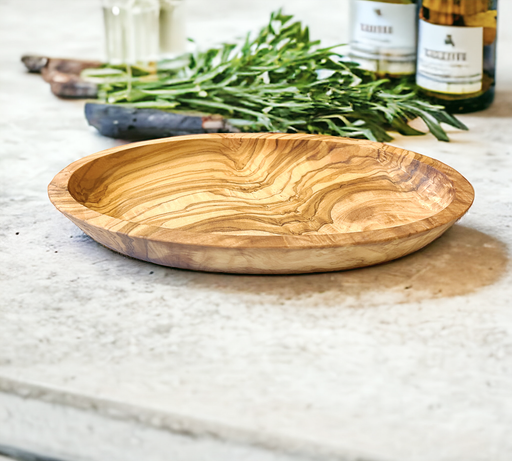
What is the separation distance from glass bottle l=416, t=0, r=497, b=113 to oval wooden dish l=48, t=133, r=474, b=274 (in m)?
0.36

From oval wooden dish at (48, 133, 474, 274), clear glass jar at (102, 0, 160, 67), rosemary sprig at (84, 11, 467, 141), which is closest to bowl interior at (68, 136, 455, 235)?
oval wooden dish at (48, 133, 474, 274)

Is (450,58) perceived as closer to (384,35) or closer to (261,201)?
(384,35)

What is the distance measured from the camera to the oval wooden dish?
1.97 ft

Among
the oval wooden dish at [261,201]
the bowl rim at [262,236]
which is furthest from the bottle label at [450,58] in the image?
the bowl rim at [262,236]

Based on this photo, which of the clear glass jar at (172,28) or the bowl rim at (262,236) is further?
the clear glass jar at (172,28)

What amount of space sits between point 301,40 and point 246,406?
0.96m

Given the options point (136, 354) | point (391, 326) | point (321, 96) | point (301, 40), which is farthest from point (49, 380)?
point (301, 40)

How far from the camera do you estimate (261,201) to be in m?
0.80

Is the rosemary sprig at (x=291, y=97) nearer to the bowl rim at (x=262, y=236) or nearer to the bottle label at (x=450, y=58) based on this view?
the bottle label at (x=450, y=58)

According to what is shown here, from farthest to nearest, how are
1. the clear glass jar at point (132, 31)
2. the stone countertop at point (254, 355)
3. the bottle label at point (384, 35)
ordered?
1. the clear glass jar at point (132, 31)
2. the bottle label at point (384, 35)
3. the stone countertop at point (254, 355)

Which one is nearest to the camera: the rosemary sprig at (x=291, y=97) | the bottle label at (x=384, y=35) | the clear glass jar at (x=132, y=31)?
the rosemary sprig at (x=291, y=97)

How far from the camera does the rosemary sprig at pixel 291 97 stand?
3.44 ft

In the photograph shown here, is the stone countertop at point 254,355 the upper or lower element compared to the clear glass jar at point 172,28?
lower

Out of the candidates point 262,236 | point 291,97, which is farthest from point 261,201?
point 291,97
